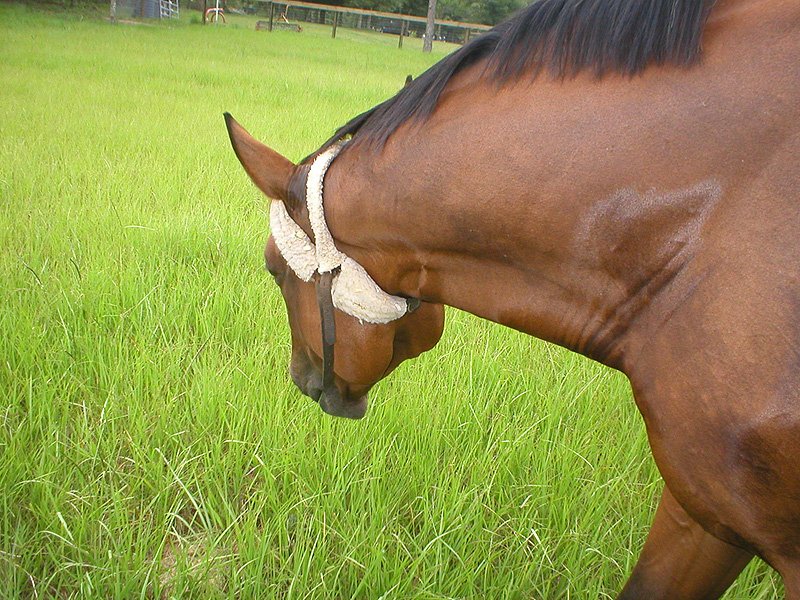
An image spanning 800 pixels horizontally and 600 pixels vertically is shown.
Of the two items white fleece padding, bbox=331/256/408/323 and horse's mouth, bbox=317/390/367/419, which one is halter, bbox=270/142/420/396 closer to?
white fleece padding, bbox=331/256/408/323

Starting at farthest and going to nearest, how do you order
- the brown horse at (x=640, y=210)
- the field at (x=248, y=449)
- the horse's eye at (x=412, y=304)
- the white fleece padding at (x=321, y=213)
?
the field at (x=248, y=449), the horse's eye at (x=412, y=304), the white fleece padding at (x=321, y=213), the brown horse at (x=640, y=210)

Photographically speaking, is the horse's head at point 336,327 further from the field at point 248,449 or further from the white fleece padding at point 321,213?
the field at point 248,449

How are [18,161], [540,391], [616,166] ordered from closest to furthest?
[616,166] < [540,391] < [18,161]

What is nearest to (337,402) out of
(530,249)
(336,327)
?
(336,327)

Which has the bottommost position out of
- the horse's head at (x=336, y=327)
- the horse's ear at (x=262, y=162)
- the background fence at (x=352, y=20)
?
the horse's head at (x=336, y=327)

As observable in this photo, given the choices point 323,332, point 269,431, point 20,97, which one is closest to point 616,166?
point 323,332

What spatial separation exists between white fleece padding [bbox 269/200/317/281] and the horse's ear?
5 cm

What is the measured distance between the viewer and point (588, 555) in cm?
168

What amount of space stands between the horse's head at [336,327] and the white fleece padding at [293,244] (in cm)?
2

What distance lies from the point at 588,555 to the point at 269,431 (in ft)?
3.35

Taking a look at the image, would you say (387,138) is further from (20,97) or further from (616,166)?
(20,97)

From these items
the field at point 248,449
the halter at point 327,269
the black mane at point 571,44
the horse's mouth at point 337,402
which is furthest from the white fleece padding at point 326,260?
the field at point 248,449

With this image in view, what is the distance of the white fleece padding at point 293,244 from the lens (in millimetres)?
1361

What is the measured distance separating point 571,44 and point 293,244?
698 mm
